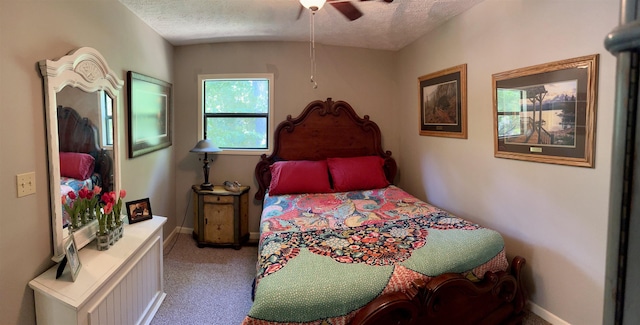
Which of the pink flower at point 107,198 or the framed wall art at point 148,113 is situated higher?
the framed wall art at point 148,113

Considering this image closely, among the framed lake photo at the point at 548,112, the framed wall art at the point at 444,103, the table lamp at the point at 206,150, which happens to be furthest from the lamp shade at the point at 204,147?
the framed lake photo at the point at 548,112

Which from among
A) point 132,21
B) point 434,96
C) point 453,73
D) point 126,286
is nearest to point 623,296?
point 126,286

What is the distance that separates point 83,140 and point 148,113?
3.69 feet

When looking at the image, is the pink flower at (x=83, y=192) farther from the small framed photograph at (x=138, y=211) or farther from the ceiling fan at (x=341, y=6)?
the ceiling fan at (x=341, y=6)

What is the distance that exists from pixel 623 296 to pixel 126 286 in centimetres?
230

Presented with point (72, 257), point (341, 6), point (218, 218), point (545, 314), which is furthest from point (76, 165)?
point (545, 314)

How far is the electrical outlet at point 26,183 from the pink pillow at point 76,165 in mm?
175

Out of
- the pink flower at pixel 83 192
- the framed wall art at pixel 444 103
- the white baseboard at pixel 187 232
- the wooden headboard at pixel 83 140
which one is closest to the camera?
the wooden headboard at pixel 83 140

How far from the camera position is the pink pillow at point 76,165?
1777mm

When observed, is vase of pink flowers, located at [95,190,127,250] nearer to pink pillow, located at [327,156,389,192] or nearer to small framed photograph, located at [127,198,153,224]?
small framed photograph, located at [127,198,153,224]

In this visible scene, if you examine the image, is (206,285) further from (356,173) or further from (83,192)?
(356,173)

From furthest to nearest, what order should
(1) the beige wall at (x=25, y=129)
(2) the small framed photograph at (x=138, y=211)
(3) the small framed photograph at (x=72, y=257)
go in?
1. (2) the small framed photograph at (x=138, y=211)
2. (3) the small framed photograph at (x=72, y=257)
3. (1) the beige wall at (x=25, y=129)

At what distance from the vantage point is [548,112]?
2.11 metres

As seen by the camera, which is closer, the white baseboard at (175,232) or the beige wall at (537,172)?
the beige wall at (537,172)
